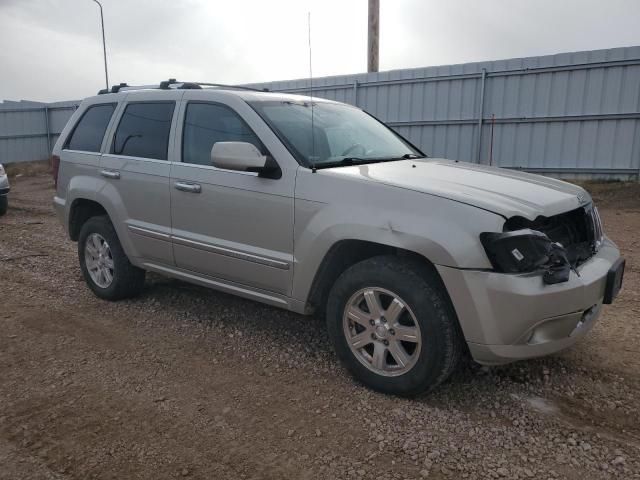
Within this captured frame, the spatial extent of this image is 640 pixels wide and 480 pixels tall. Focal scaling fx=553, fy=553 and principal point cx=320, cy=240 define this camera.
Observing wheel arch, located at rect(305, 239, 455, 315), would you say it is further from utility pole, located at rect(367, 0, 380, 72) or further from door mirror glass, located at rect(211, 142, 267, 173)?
utility pole, located at rect(367, 0, 380, 72)

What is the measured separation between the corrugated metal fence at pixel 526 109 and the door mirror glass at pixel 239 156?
400 inches

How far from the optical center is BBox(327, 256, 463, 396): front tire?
3010 millimetres

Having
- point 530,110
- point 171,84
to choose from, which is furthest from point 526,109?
point 171,84

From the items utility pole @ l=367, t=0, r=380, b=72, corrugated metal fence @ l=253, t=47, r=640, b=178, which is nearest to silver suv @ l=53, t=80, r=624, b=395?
corrugated metal fence @ l=253, t=47, r=640, b=178

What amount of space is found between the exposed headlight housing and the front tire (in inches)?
15.2

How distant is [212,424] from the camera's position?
118 inches

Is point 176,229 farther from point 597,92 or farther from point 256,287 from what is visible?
point 597,92

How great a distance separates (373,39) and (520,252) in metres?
13.6

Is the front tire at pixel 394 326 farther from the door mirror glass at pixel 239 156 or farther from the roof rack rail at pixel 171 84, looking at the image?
the roof rack rail at pixel 171 84

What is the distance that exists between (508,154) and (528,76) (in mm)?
1742

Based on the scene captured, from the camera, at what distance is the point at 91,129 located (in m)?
5.20

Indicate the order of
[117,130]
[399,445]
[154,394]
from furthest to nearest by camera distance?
1. [117,130]
2. [154,394]
3. [399,445]

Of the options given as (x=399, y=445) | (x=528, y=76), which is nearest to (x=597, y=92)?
(x=528, y=76)

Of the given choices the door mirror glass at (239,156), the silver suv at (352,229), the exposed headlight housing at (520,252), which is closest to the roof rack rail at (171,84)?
the silver suv at (352,229)
